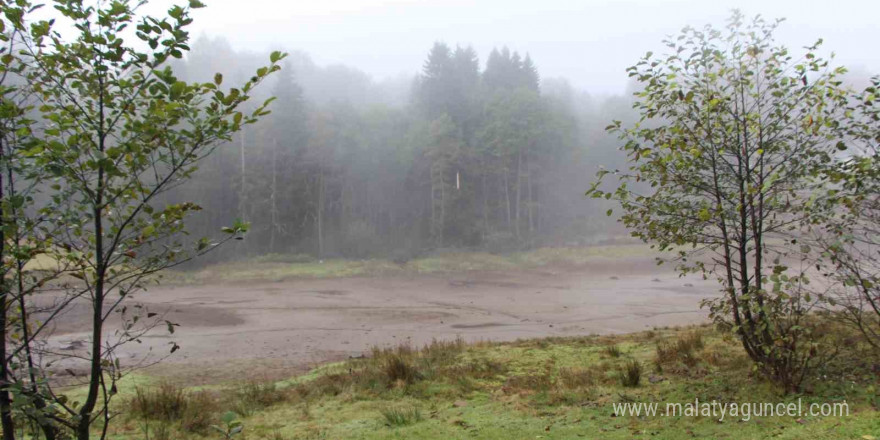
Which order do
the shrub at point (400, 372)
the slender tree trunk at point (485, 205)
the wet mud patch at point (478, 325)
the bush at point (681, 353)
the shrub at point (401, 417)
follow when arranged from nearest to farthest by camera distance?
the shrub at point (401, 417) → the bush at point (681, 353) → the shrub at point (400, 372) → the wet mud patch at point (478, 325) → the slender tree trunk at point (485, 205)

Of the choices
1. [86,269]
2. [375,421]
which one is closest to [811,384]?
[375,421]

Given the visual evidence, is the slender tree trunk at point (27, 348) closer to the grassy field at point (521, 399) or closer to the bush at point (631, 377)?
the grassy field at point (521, 399)

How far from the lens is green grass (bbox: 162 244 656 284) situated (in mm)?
27312

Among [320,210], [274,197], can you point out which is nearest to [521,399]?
[320,210]

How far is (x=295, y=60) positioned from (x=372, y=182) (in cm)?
3061

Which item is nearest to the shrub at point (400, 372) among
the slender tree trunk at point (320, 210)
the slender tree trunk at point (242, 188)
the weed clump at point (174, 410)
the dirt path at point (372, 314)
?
the weed clump at point (174, 410)

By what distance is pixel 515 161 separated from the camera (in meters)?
40.5

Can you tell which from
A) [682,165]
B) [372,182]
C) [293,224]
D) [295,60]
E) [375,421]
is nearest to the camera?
[682,165]

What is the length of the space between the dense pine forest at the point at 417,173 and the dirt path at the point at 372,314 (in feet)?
32.5

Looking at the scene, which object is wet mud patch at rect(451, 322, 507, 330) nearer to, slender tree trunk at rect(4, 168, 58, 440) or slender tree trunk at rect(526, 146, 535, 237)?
slender tree trunk at rect(4, 168, 58, 440)

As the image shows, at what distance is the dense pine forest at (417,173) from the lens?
35406 mm

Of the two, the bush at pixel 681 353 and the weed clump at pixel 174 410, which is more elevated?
the bush at pixel 681 353

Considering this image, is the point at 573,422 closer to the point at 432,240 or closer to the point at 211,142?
the point at 211,142

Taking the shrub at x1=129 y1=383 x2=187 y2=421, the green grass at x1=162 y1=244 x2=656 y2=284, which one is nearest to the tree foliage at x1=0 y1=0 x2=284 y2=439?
the shrub at x1=129 y1=383 x2=187 y2=421
